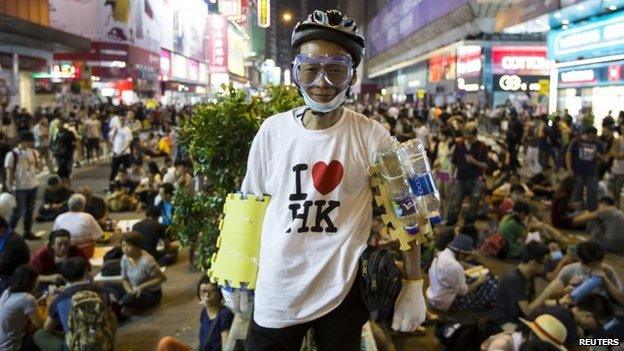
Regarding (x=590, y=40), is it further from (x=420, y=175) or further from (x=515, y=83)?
(x=420, y=175)

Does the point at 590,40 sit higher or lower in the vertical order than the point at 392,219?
higher

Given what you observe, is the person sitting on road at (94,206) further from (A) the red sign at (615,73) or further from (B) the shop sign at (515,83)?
(B) the shop sign at (515,83)

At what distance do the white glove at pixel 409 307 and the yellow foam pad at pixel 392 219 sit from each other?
5.5 inches

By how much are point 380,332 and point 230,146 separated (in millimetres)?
2009

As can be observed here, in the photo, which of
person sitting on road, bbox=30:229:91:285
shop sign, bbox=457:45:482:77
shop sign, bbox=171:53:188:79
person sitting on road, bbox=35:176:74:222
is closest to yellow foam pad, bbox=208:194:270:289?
person sitting on road, bbox=30:229:91:285

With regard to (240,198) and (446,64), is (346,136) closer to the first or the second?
(240,198)

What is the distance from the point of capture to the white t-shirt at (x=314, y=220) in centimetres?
241

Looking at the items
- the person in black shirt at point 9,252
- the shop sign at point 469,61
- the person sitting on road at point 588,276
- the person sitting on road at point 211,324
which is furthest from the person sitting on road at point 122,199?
the shop sign at point 469,61

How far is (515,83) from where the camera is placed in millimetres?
26125

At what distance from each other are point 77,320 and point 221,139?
5.71 ft

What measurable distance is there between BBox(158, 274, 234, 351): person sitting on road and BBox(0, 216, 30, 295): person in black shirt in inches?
85.0

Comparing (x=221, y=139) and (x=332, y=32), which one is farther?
(x=221, y=139)

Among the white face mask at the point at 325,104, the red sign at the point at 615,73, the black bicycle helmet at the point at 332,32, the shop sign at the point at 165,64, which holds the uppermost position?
the shop sign at the point at 165,64

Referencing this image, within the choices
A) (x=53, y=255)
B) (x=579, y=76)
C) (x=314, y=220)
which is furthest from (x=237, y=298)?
(x=579, y=76)
